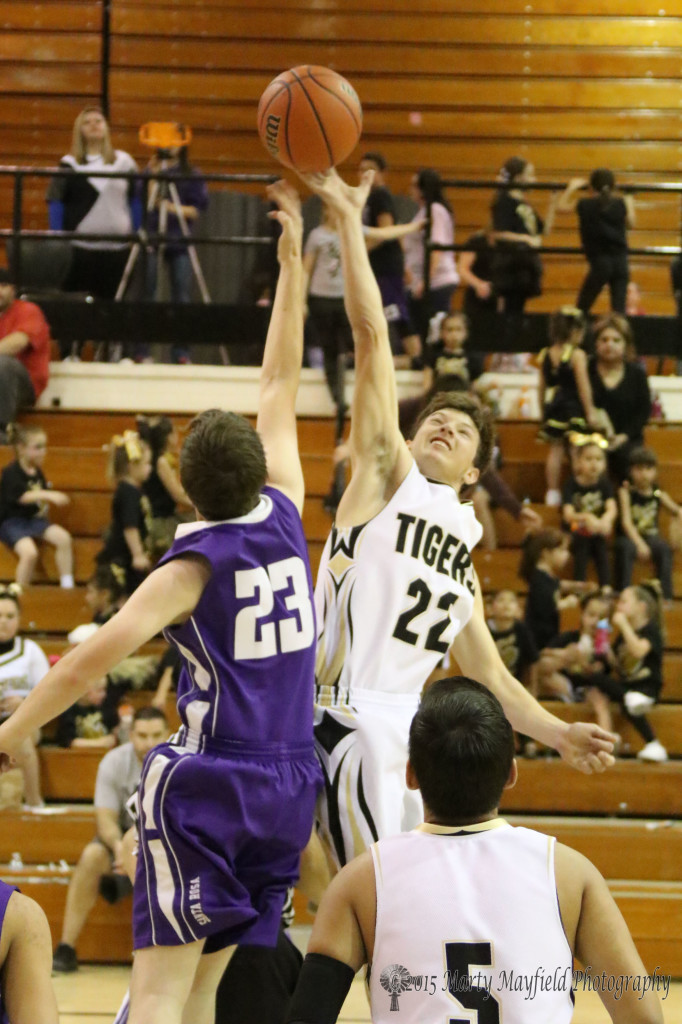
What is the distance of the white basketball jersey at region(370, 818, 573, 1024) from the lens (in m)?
1.86

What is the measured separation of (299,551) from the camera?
272 cm

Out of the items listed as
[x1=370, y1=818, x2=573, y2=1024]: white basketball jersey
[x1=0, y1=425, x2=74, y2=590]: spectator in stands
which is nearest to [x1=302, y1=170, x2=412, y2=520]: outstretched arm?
[x1=370, y1=818, x2=573, y2=1024]: white basketball jersey

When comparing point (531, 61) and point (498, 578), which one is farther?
point (531, 61)

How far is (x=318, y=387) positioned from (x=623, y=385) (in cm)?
197

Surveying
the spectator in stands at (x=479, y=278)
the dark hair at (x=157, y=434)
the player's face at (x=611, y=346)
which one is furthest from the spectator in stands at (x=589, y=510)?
the dark hair at (x=157, y=434)

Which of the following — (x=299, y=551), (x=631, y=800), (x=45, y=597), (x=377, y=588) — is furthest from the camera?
(x=45, y=597)

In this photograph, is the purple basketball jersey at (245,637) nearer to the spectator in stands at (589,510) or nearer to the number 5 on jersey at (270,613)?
the number 5 on jersey at (270,613)

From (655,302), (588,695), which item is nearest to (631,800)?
(588,695)

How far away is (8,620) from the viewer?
636 centimetres

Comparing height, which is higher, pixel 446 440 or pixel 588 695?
pixel 446 440

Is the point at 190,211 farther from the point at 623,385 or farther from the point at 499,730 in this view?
the point at 499,730

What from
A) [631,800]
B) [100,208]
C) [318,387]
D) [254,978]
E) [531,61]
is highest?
[531,61]

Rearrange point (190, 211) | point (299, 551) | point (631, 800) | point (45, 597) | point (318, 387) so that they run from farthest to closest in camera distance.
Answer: point (190, 211) → point (318, 387) → point (45, 597) → point (631, 800) → point (299, 551)

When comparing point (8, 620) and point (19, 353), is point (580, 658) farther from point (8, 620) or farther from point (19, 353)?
point (19, 353)
